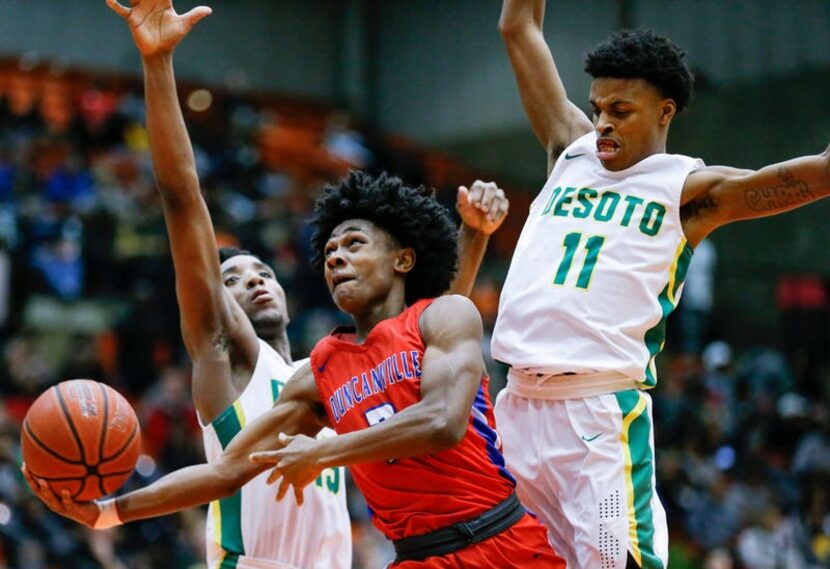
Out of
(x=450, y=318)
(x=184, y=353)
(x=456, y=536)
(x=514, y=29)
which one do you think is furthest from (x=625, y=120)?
(x=184, y=353)

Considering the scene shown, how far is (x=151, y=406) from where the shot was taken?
42.2 ft

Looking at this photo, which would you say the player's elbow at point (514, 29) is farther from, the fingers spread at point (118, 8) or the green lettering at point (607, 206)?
the fingers spread at point (118, 8)

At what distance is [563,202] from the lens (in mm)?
5430

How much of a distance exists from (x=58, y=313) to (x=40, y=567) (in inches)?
179

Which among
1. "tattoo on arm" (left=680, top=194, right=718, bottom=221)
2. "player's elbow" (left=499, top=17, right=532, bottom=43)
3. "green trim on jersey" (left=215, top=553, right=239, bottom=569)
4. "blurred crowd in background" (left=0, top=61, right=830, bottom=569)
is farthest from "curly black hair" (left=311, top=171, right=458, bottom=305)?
"blurred crowd in background" (left=0, top=61, right=830, bottom=569)

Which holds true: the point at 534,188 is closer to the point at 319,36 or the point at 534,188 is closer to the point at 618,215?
the point at 319,36

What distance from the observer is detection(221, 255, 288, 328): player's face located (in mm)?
6637

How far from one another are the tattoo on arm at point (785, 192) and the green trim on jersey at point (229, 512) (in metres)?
2.62

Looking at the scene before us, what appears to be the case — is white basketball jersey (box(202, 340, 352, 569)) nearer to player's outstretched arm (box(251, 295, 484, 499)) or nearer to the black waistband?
the black waistband

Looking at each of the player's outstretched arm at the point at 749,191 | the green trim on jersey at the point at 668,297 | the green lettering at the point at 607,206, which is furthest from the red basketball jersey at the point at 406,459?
the player's outstretched arm at the point at 749,191

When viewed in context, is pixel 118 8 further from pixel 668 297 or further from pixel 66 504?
pixel 668 297

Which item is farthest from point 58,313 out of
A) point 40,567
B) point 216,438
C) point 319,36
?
point 319,36

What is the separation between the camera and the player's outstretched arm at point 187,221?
573cm

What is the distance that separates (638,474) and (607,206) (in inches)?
42.6
